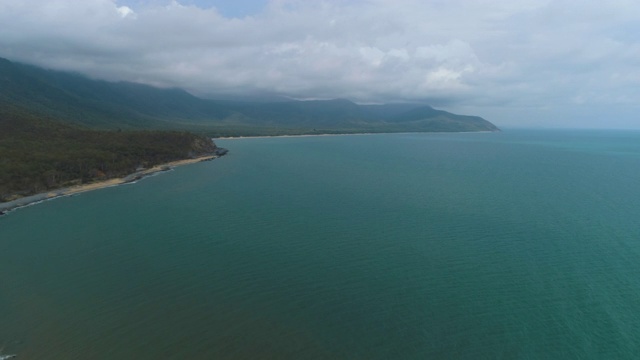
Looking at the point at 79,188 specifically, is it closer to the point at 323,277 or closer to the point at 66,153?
the point at 66,153

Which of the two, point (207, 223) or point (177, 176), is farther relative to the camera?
point (177, 176)

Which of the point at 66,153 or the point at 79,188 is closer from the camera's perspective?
the point at 79,188

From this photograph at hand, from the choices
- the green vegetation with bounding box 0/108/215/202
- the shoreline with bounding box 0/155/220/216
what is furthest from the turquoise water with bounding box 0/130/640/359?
the green vegetation with bounding box 0/108/215/202

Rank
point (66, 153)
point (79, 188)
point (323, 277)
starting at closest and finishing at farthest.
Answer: point (323, 277) < point (79, 188) < point (66, 153)

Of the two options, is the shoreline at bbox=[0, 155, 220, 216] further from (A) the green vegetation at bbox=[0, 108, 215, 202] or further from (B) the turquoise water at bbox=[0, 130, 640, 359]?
(B) the turquoise water at bbox=[0, 130, 640, 359]

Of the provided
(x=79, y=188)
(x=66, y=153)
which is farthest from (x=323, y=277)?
(x=66, y=153)

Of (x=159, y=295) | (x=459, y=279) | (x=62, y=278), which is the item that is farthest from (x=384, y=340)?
(x=62, y=278)

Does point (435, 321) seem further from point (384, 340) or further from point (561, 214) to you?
point (561, 214)

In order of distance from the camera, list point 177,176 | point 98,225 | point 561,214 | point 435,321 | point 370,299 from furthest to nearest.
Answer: point 177,176 < point 561,214 < point 98,225 < point 370,299 < point 435,321

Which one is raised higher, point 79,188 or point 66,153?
point 66,153
